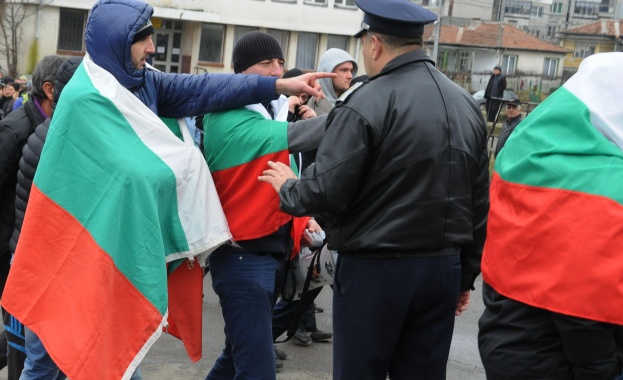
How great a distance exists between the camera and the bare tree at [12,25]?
43.4 meters

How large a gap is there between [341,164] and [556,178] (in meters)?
0.87

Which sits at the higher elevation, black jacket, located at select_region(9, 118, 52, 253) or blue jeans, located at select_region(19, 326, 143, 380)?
black jacket, located at select_region(9, 118, 52, 253)

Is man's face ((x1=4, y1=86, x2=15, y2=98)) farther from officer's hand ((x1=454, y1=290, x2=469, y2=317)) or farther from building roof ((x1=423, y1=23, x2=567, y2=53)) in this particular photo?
building roof ((x1=423, y1=23, x2=567, y2=53))

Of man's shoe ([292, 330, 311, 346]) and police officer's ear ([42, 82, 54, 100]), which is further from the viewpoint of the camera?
man's shoe ([292, 330, 311, 346])

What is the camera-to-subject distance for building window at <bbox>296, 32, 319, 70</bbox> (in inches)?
1970

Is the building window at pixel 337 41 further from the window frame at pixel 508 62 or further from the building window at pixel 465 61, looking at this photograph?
the window frame at pixel 508 62

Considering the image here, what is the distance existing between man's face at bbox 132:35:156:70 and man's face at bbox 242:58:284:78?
0.76 metres

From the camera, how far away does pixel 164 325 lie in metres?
4.14

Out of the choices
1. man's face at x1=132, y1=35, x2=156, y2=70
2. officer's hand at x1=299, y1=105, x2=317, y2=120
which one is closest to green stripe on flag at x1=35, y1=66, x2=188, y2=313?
man's face at x1=132, y1=35, x2=156, y2=70

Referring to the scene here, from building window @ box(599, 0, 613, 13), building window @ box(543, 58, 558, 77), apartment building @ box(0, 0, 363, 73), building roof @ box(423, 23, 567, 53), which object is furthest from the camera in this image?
building window @ box(599, 0, 613, 13)

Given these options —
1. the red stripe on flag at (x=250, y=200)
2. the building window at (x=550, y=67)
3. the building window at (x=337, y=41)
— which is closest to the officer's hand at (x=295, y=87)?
the red stripe on flag at (x=250, y=200)

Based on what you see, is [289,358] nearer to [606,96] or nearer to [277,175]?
[277,175]

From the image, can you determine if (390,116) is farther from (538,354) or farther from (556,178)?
(538,354)

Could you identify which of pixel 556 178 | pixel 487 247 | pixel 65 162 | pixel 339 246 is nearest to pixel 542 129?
pixel 556 178
